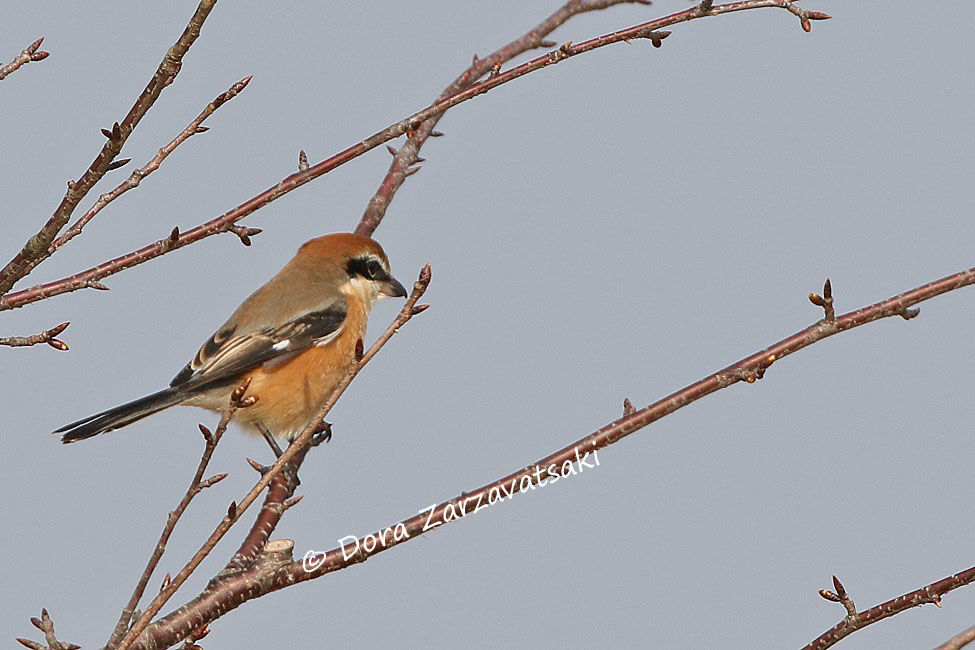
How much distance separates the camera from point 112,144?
7.00ft

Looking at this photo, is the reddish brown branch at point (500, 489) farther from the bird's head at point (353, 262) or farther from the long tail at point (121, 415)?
the bird's head at point (353, 262)

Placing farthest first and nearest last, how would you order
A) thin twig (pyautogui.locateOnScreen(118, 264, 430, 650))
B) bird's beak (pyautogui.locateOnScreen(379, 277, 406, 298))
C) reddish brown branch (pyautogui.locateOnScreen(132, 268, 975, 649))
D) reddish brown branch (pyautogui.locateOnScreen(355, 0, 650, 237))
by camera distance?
1. bird's beak (pyautogui.locateOnScreen(379, 277, 406, 298))
2. reddish brown branch (pyautogui.locateOnScreen(355, 0, 650, 237))
3. reddish brown branch (pyautogui.locateOnScreen(132, 268, 975, 649))
4. thin twig (pyautogui.locateOnScreen(118, 264, 430, 650))

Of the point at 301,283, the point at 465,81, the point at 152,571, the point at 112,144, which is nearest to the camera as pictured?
the point at 152,571

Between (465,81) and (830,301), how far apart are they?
2.52 meters

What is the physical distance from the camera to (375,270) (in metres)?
5.09

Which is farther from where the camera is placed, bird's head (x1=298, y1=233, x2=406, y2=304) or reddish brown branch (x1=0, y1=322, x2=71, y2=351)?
bird's head (x1=298, y1=233, x2=406, y2=304)

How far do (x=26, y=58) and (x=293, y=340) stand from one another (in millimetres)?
2497

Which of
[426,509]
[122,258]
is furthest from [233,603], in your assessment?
[122,258]

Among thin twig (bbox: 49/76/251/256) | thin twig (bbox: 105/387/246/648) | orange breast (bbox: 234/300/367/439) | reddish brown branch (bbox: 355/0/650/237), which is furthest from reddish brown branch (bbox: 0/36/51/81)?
orange breast (bbox: 234/300/367/439)

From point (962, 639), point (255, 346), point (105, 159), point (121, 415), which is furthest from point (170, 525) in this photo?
point (255, 346)

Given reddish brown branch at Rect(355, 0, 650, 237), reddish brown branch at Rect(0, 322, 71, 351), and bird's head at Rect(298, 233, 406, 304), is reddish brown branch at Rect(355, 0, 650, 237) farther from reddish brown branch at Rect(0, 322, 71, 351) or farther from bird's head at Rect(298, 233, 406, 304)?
reddish brown branch at Rect(0, 322, 71, 351)

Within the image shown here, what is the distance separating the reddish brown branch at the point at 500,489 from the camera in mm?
2648

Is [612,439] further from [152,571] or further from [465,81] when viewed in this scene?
[465,81]

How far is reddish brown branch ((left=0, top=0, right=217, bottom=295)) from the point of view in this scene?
7.02 feet
